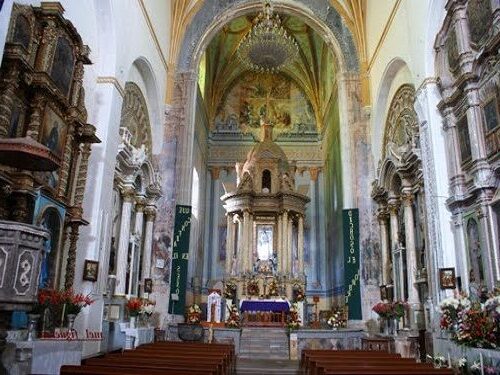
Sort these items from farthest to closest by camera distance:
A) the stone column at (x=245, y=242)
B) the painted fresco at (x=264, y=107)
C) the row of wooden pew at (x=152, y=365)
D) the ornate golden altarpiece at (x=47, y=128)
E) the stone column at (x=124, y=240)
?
1. the painted fresco at (x=264, y=107)
2. the stone column at (x=245, y=242)
3. the stone column at (x=124, y=240)
4. the ornate golden altarpiece at (x=47, y=128)
5. the row of wooden pew at (x=152, y=365)

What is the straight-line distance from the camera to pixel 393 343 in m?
11.0

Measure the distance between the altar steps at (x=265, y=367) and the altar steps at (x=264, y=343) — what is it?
1.18 meters

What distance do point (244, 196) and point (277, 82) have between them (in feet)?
25.8

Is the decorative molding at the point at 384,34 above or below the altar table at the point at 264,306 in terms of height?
above

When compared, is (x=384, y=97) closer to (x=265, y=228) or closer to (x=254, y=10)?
(x=254, y=10)

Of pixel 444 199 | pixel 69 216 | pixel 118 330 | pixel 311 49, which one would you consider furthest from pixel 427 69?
pixel 311 49

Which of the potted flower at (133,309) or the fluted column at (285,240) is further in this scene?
the fluted column at (285,240)

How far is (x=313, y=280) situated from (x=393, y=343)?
9.95m

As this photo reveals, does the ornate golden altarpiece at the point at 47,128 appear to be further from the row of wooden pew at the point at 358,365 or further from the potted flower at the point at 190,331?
the potted flower at the point at 190,331

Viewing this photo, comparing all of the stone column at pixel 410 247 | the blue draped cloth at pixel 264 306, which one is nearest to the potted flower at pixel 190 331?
the blue draped cloth at pixel 264 306

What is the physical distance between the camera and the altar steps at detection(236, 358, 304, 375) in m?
8.56

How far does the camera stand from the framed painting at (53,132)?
748 centimetres

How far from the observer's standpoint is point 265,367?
30.5 feet

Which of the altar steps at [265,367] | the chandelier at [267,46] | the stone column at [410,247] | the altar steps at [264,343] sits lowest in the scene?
the altar steps at [265,367]
